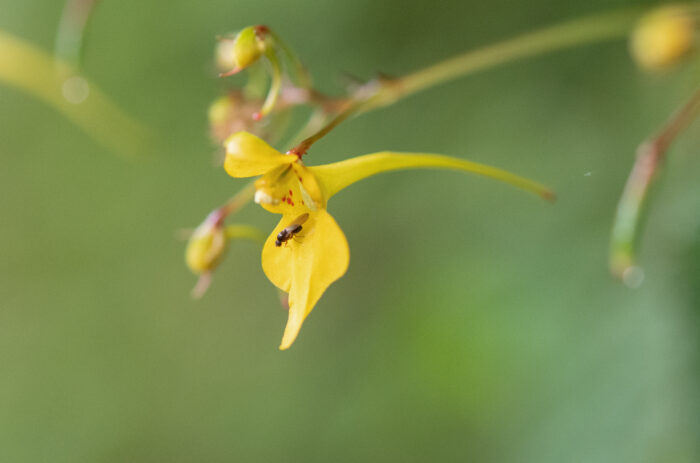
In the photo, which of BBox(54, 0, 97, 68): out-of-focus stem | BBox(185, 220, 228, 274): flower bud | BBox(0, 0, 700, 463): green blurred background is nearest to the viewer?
BBox(185, 220, 228, 274): flower bud

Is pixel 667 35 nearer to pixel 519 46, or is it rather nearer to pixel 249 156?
pixel 519 46

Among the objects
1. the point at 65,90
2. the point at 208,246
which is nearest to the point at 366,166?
the point at 208,246

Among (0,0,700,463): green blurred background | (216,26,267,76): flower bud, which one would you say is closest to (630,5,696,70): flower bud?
(0,0,700,463): green blurred background

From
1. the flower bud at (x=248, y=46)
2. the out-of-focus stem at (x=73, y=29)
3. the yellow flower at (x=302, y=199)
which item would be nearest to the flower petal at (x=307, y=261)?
the yellow flower at (x=302, y=199)

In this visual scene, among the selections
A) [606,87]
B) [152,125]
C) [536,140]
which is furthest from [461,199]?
[152,125]

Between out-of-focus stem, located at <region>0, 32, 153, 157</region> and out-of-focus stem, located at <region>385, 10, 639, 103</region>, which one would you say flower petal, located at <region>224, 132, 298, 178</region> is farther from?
out-of-focus stem, located at <region>0, 32, 153, 157</region>

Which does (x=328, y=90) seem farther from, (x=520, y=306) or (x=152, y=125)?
(x=520, y=306)

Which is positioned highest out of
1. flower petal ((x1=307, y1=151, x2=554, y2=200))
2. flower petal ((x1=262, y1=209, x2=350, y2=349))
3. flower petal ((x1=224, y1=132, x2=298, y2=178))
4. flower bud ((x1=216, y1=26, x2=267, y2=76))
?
flower bud ((x1=216, y1=26, x2=267, y2=76))

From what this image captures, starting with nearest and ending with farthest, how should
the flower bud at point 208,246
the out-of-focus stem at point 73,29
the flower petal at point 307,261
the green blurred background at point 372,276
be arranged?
1. the flower petal at point 307,261
2. the flower bud at point 208,246
3. the out-of-focus stem at point 73,29
4. the green blurred background at point 372,276

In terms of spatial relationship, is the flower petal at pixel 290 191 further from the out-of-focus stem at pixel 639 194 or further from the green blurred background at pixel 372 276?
the green blurred background at pixel 372 276
